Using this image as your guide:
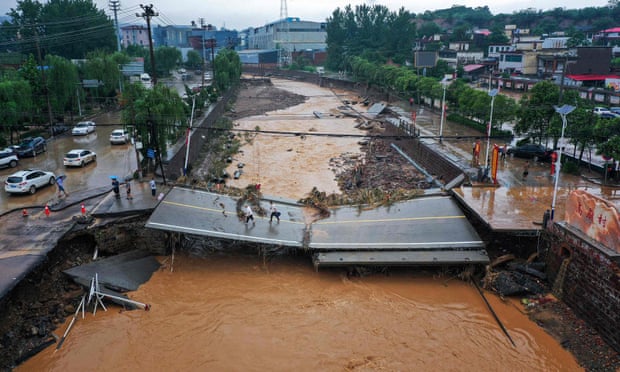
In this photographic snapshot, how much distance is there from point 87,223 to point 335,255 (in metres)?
10.2

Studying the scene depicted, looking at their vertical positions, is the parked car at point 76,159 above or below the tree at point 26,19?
below

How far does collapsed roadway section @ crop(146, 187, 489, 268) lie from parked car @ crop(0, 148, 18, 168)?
15180mm

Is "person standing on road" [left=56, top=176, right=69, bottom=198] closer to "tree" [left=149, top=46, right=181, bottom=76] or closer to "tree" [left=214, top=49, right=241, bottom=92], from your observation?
"tree" [left=214, top=49, right=241, bottom=92]

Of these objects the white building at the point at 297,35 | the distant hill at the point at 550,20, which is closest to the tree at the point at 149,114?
the distant hill at the point at 550,20

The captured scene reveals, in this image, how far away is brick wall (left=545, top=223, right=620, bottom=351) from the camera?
538 inches

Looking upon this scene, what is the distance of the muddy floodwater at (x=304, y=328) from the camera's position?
13180 millimetres

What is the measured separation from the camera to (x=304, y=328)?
14.7 metres

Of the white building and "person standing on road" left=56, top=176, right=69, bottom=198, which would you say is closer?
"person standing on road" left=56, top=176, right=69, bottom=198

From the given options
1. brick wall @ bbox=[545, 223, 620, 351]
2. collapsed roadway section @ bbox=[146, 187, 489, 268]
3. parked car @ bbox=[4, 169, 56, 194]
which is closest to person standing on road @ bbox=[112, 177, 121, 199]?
collapsed roadway section @ bbox=[146, 187, 489, 268]

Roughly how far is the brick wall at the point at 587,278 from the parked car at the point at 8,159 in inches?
1231

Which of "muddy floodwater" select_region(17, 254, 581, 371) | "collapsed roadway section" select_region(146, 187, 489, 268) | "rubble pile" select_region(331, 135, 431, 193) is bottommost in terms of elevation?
"muddy floodwater" select_region(17, 254, 581, 371)

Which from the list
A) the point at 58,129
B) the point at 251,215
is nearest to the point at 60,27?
the point at 58,129

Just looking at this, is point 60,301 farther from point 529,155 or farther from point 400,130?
point 400,130

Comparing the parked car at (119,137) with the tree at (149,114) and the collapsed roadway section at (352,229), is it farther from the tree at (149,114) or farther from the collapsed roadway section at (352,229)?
the collapsed roadway section at (352,229)
